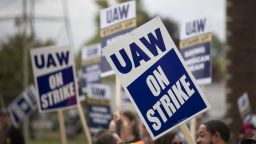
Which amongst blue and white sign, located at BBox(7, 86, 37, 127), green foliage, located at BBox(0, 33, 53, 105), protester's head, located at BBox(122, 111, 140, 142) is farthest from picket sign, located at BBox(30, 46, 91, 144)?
green foliage, located at BBox(0, 33, 53, 105)

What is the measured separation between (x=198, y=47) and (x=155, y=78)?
4150 mm

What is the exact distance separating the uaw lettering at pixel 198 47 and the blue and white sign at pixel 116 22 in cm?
88

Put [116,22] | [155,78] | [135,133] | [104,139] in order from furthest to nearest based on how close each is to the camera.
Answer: [116,22]
[135,133]
[104,139]
[155,78]

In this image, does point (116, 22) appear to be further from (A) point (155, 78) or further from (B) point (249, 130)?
(A) point (155, 78)

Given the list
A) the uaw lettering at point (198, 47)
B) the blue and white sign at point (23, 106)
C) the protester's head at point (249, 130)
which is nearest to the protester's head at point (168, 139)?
the uaw lettering at point (198, 47)

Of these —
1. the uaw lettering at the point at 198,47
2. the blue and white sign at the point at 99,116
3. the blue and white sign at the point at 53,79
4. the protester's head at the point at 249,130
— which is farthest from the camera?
the blue and white sign at the point at 99,116

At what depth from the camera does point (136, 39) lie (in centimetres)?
686

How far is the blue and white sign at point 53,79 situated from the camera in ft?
35.4

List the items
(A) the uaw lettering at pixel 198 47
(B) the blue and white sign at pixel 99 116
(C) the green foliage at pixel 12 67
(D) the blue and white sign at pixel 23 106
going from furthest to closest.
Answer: (C) the green foliage at pixel 12 67 → (D) the blue and white sign at pixel 23 106 → (B) the blue and white sign at pixel 99 116 → (A) the uaw lettering at pixel 198 47

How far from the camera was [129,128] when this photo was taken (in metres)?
9.99

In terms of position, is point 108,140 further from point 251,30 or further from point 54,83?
point 251,30

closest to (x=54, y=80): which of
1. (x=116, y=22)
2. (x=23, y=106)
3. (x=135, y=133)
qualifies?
(x=116, y=22)

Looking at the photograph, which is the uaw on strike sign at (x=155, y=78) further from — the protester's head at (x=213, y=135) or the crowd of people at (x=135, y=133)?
the protester's head at (x=213, y=135)

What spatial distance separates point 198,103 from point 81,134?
37.8 m
